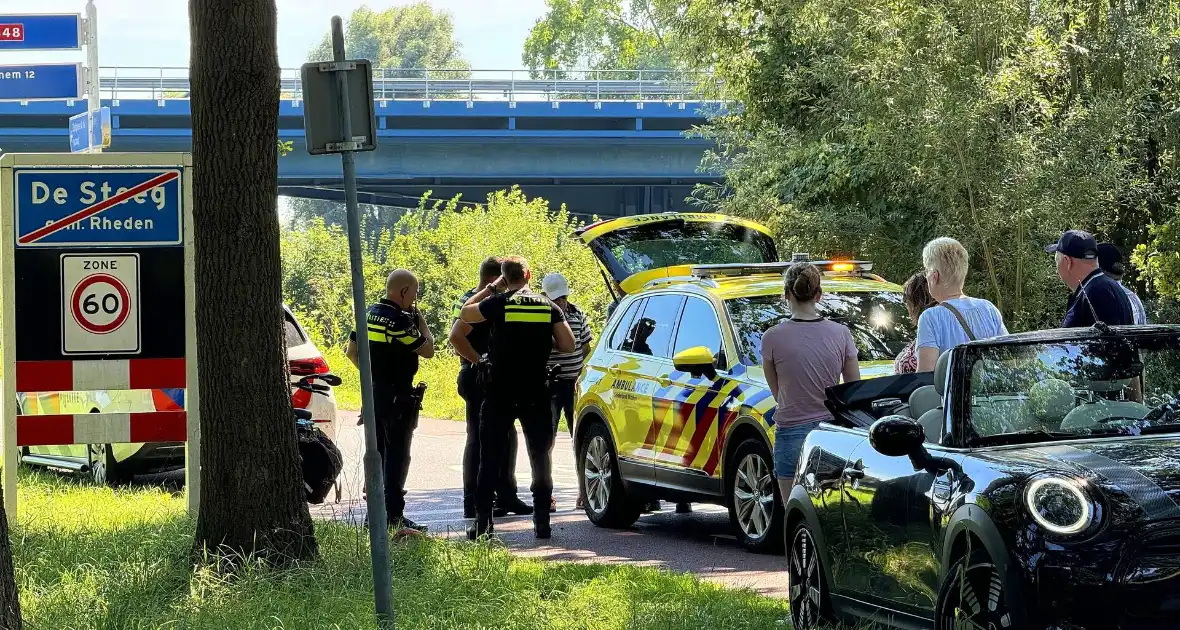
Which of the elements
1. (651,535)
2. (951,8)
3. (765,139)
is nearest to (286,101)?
(765,139)

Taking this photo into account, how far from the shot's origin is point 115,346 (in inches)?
443

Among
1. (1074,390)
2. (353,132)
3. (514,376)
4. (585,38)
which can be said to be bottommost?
(514,376)

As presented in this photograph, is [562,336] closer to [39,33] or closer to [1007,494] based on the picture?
[1007,494]

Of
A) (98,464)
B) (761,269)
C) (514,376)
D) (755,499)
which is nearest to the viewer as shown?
(755,499)

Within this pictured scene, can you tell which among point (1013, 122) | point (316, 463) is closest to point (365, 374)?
point (316, 463)

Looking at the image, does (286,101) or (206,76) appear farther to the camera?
(286,101)

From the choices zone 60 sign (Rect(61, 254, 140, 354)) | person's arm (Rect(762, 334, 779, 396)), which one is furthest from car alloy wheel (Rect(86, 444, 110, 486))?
person's arm (Rect(762, 334, 779, 396))

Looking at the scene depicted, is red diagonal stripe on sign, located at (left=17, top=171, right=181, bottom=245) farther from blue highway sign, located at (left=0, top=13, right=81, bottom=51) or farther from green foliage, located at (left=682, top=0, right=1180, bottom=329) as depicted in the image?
blue highway sign, located at (left=0, top=13, right=81, bottom=51)

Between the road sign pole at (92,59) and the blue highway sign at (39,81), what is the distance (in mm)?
795

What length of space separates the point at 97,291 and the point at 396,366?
1997 millimetres

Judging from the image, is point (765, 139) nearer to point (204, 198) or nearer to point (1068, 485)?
point (204, 198)

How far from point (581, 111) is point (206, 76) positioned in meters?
51.2

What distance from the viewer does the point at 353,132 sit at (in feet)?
22.9

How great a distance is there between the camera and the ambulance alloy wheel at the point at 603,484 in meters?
12.8
